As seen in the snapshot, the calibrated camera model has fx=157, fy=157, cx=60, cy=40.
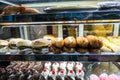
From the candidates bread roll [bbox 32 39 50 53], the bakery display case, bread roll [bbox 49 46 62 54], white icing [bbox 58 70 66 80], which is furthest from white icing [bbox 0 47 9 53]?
white icing [bbox 58 70 66 80]

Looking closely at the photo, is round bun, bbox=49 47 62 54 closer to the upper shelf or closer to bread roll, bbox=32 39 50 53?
bread roll, bbox=32 39 50 53

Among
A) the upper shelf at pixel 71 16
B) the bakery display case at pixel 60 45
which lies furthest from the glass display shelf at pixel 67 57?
the upper shelf at pixel 71 16

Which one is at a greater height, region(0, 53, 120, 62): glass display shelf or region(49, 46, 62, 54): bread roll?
region(49, 46, 62, 54): bread roll

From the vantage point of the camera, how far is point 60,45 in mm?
855

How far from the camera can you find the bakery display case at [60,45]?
76 cm

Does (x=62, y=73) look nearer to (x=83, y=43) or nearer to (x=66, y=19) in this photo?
(x=83, y=43)

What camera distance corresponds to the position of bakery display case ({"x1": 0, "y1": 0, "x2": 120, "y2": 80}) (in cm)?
76

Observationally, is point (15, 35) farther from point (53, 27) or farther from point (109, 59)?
point (109, 59)

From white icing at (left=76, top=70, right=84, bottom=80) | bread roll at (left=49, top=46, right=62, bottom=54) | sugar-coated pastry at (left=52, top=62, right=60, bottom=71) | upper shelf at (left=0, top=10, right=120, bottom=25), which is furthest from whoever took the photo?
sugar-coated pastry at (left=52, top=62, right=60, bottom=71)

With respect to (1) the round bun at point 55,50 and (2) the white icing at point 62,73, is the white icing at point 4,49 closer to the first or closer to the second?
(1) the round bun at point 55,50

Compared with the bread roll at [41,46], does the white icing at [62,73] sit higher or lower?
lower

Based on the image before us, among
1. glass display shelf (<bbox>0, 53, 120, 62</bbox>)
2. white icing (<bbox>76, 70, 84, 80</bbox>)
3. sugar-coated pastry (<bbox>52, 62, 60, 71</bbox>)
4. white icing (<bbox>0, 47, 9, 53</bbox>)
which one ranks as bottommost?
white icing (<bbox>76, 70, 84, 80</bbox>)

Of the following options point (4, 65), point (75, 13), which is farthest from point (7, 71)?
point (75, 13)

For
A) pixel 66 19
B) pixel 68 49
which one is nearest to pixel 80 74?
pixel 68 49
